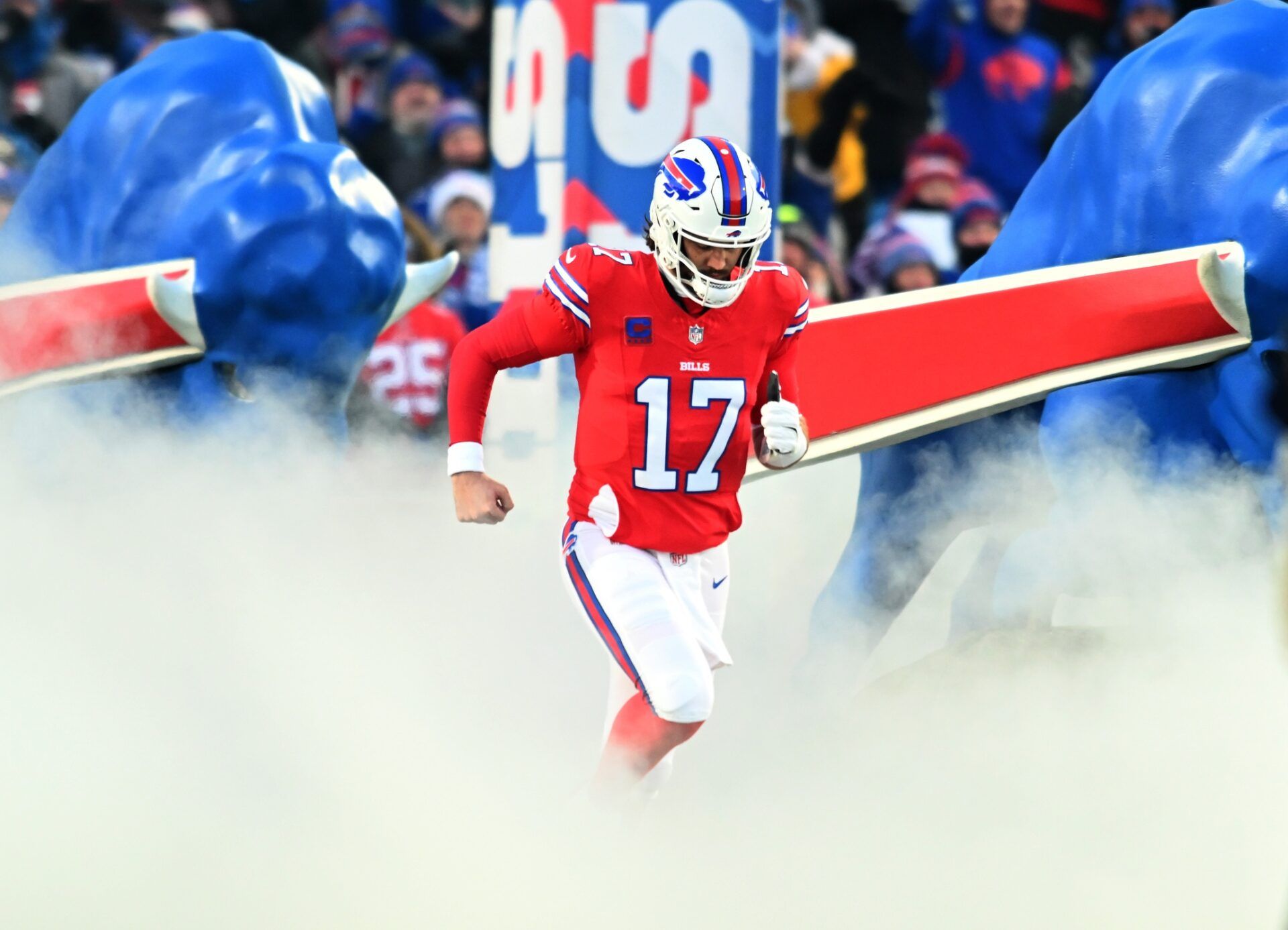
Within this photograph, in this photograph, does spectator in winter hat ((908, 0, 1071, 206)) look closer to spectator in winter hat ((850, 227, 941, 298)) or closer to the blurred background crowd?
the blurred background crowd

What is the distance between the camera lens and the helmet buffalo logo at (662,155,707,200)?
3.49 meters

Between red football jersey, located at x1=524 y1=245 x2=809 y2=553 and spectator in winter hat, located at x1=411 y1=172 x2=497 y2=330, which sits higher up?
red football jersey, located at x1=524 y1=245 x2=809 y2=553

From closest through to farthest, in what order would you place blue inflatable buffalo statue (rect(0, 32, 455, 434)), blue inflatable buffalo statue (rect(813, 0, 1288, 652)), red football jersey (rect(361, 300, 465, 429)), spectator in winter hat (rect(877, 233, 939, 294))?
blue inflatable buffalo statue (rect(813, 0, 1288, 652)) → blue inflatable buffalo statue (rect(0, 32, 455, 434)) → red football jersey (rect(361, 300, 465, 429)) → spectator in winter hat (rect(877, 233, 939, 294))

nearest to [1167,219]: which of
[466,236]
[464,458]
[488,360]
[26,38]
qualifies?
[488,360]

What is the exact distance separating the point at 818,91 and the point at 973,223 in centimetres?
101

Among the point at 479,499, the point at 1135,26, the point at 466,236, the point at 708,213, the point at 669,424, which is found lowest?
the point at 466,236

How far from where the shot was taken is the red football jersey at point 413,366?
7.30 metres

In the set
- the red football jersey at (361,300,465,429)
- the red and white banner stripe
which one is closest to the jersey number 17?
the red and white banner stripe

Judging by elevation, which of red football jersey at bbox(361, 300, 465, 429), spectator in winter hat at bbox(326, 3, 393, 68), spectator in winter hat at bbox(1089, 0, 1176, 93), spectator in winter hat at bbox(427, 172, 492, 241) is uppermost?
spectator in winter hat at bbox(1089, 0, 1176, 93)

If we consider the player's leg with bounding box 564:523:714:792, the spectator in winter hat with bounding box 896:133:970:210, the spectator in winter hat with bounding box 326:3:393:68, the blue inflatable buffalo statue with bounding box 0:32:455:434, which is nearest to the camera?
the player's leg with bounding box 564:523:714:792

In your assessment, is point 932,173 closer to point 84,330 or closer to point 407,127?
point 407,127

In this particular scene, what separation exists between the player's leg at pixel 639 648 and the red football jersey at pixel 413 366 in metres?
3.58

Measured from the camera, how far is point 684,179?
3.52 meters

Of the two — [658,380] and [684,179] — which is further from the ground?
[684,179]
